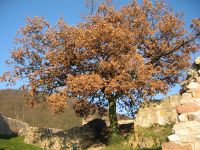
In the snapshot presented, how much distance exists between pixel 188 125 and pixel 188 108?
18.1 inches

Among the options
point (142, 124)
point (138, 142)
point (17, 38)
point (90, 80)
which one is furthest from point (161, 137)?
point (17, 38)

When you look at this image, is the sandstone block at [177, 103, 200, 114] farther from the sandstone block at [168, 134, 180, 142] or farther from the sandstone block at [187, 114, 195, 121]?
the sandstone block at [168, 134, 180, 142]

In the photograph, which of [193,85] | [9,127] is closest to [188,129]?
[193,85]

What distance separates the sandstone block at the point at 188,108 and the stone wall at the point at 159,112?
44.3 ft

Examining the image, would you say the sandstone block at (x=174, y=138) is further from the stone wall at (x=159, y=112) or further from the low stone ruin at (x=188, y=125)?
the stone wall at (x=159, y=112)

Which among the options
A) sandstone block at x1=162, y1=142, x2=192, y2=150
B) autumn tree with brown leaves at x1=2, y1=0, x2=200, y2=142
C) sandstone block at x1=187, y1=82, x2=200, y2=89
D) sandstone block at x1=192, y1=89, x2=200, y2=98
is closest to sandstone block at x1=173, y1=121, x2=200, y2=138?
sandstone block at x1=162, y1=142, x2=192, y2=150

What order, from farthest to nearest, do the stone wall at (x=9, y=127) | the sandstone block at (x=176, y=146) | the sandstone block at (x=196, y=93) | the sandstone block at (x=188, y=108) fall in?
the stone wall at (x=9, y=127) → the sandstone block at (x=196, y=93) → the sandstone block at (x=188, y=108) → the sandstone block at (x=176, y=146)

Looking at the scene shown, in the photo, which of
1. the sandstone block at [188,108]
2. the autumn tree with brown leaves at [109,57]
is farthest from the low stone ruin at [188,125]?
the autumn tree with brown leaves at [109,57]

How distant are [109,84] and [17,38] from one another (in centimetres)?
905

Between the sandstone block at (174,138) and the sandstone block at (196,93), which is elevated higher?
the sandstone block at (196,93)

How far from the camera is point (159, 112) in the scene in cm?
2234

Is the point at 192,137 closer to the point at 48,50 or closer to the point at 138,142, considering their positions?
the point at 138,142

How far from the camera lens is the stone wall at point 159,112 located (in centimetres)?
2192

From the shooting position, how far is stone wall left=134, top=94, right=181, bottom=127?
2192cm
